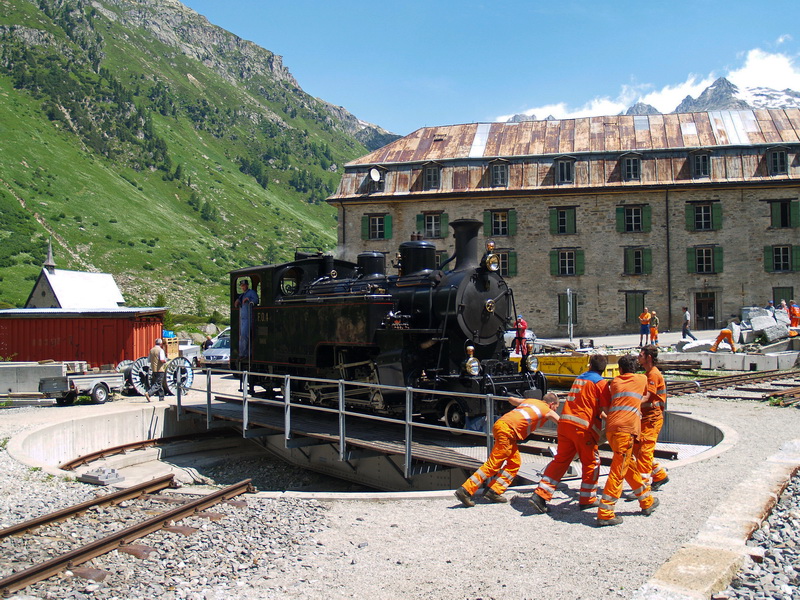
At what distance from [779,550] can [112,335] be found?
1943cm

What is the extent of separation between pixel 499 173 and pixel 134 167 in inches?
4306

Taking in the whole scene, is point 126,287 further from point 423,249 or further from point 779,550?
point 779,550

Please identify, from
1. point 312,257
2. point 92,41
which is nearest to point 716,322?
point 312,257

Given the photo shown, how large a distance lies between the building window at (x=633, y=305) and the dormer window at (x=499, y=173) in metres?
8.55

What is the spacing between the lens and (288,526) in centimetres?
678

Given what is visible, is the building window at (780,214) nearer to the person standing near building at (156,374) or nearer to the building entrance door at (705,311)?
the building entrance door at (705,311)

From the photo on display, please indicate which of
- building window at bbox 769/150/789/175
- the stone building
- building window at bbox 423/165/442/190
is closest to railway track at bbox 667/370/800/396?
the stone building

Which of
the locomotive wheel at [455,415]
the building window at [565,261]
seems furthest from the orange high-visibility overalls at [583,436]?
the building window at [565,261]

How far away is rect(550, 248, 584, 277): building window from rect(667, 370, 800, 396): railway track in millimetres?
15708

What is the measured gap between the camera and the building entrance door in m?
33.0

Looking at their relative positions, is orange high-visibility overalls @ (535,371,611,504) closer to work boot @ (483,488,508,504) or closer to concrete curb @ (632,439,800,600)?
work boot @ (483,488,508,504)

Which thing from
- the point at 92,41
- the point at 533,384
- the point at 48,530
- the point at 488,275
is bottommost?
the point at 48,530

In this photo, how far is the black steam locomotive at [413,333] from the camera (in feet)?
35.8

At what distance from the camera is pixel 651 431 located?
6855 mm
